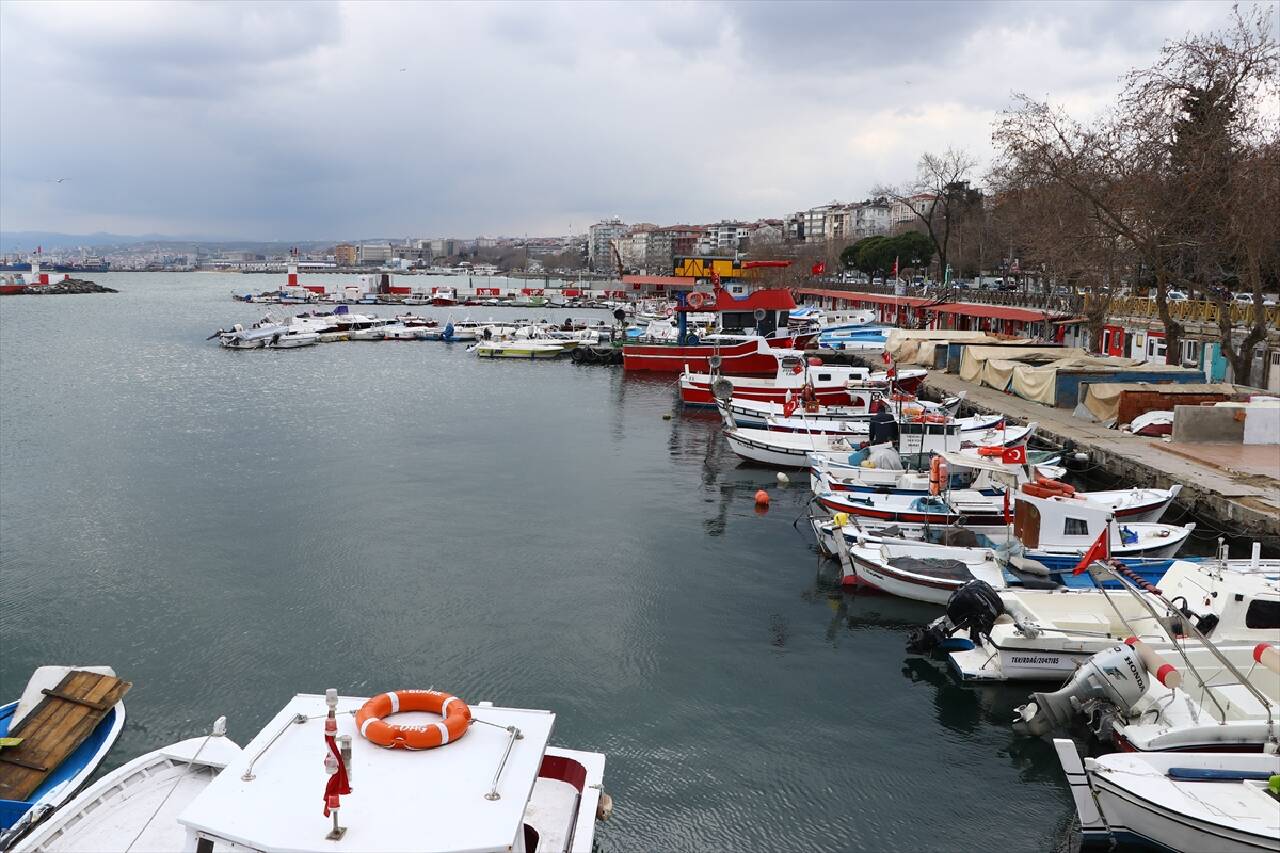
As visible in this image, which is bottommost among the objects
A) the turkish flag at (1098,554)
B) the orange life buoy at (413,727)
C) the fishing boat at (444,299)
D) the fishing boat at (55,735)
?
the fishing boat at (55,735)

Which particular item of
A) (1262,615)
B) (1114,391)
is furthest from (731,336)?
(1262,615)

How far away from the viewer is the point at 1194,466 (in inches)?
863

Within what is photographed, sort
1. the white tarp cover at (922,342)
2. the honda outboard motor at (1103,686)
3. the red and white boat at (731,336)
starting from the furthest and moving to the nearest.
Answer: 1. the red and white boat at (731,336)
2. the white tarp cover at (922,342)
3. the honda outboard motor at (1103,686)

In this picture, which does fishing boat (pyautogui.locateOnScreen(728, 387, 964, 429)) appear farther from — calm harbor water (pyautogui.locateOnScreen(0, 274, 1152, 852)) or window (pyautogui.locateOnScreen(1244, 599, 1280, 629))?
window (pyautogui.locateOnScreen(1244, 599, 1280, 629))

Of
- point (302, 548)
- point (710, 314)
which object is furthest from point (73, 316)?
point (302, 548)

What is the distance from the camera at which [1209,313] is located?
1588 inches

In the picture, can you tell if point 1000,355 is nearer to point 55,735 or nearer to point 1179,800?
point 1179,800

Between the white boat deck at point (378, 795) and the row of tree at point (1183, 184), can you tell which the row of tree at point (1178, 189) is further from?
the white boat deck at point (378, 795)

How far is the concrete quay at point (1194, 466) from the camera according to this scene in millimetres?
18500

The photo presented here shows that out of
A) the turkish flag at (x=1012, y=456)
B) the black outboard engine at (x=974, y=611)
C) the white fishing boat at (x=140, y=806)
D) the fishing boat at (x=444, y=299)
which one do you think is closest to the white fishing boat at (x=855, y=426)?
the turkish flag at (x=1012, y=456)

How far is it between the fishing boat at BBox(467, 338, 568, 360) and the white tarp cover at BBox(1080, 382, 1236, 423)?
37165 millimetres

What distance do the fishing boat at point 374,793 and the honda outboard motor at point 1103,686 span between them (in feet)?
20.8

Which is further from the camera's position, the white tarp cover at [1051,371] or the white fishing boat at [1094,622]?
the white tarp cover at [1051,371]

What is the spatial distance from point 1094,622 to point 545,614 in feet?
27.9
